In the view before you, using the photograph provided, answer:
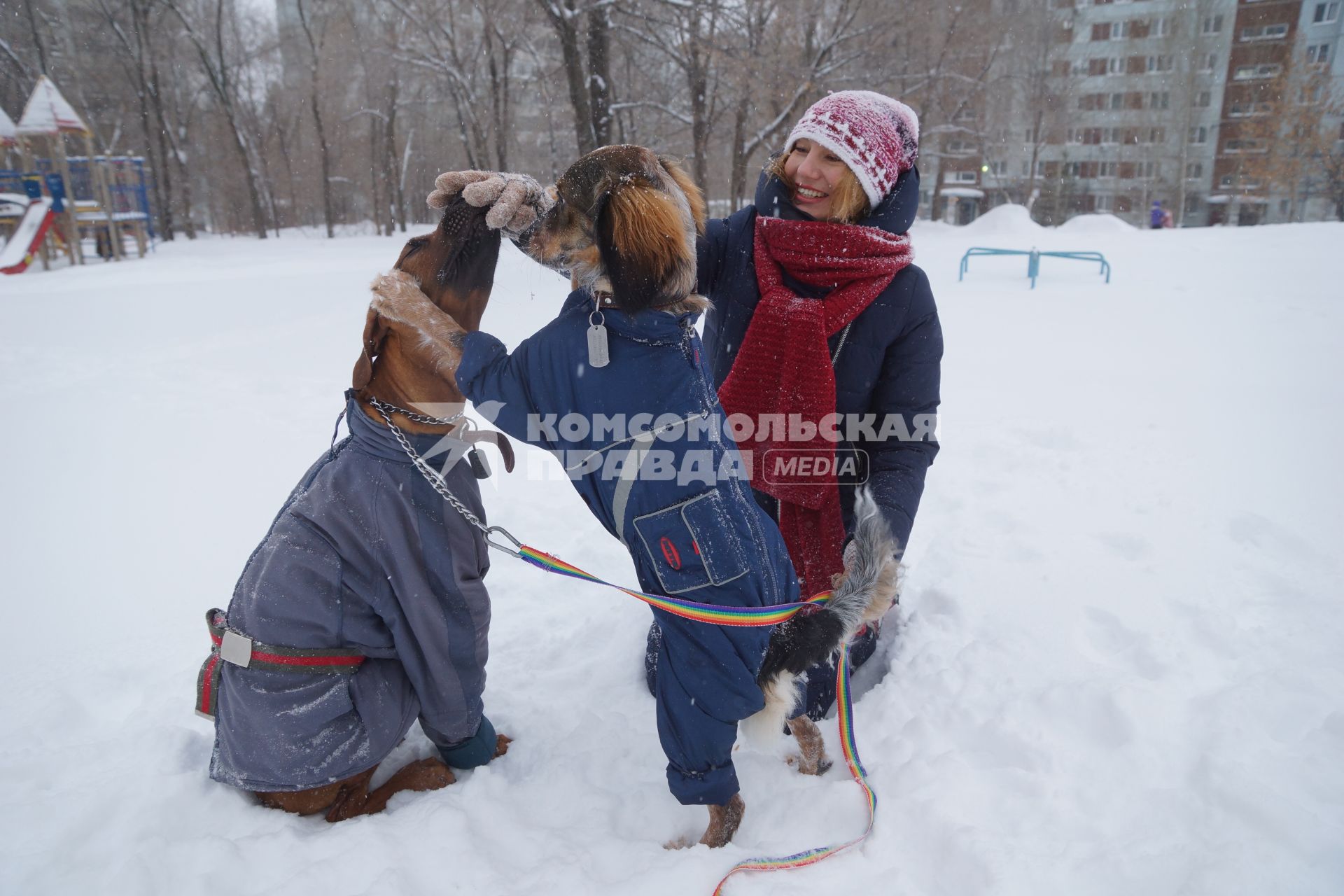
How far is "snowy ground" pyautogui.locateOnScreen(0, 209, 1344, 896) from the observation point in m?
1.75

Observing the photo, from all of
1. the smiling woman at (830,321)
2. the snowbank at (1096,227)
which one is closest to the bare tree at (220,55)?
the snowbank at (1096,227)

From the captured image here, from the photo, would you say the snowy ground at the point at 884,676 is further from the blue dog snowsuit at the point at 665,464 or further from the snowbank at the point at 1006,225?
the snowbank at the point at 1006,225

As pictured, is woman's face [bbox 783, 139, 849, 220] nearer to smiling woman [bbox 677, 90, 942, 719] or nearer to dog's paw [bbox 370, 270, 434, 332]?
smiling woman [bbox 677, 90, 942, 719]

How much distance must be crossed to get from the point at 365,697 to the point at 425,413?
78 centimetres

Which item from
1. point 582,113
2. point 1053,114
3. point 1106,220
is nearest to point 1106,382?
point 582,113

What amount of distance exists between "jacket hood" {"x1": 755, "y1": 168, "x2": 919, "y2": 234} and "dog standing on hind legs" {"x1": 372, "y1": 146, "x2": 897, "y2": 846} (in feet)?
1.99

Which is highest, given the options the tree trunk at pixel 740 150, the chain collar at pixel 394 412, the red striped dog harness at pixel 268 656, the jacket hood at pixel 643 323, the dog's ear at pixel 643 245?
the tree trunk at pixel 740 150

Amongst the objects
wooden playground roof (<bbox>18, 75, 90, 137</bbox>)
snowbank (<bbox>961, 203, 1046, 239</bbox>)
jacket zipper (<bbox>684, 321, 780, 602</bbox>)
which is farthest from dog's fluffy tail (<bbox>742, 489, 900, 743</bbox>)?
snowbank (<bbox>961, 203, 1046, 239</bbox>)

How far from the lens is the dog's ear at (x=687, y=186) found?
5.22ft

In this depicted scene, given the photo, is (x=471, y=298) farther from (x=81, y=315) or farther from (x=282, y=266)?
(x=282, y=266)

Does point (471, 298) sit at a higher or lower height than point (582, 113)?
lower

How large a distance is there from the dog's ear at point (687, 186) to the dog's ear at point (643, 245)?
0.12m

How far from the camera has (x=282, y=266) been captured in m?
13.7

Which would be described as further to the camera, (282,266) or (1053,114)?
(1053,114)
